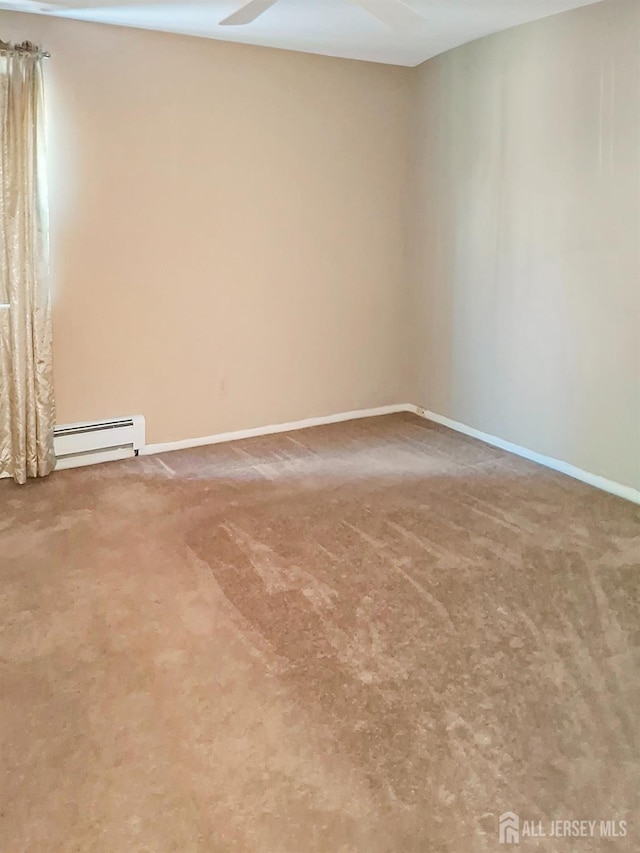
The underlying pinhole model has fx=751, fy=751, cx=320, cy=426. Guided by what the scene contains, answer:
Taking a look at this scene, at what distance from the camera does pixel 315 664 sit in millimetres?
2436

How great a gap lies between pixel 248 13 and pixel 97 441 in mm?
2410

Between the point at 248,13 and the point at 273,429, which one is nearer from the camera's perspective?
the point at 248,13

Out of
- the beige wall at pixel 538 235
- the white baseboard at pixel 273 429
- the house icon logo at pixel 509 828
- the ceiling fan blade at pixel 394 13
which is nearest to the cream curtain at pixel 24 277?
the white baseboard at pixel 273 429

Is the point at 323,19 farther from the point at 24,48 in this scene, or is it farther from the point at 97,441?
the point at 97,441

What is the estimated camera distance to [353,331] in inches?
206

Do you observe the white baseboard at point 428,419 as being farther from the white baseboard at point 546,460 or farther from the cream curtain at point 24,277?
the cream curtain at point 24,277

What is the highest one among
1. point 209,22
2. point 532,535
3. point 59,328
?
point 209,22

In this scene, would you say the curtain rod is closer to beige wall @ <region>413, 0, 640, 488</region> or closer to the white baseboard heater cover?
the white baseboard heater cover

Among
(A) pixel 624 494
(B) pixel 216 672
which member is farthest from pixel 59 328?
(A) pixel 624 494

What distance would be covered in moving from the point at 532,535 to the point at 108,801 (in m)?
2.20

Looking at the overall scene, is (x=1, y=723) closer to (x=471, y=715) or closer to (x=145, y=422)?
(x=471, y=715)

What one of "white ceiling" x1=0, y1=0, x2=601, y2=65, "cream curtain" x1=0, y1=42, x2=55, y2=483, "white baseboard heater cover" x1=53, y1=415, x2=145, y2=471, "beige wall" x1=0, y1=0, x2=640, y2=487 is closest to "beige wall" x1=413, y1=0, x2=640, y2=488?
"beige wall" x1=0, y1=0, x2=640, y2=487

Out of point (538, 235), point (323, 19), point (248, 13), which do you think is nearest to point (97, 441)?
point (248, 13)

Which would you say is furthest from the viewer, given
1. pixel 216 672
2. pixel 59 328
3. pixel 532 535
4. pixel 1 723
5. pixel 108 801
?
pixel 59 328
